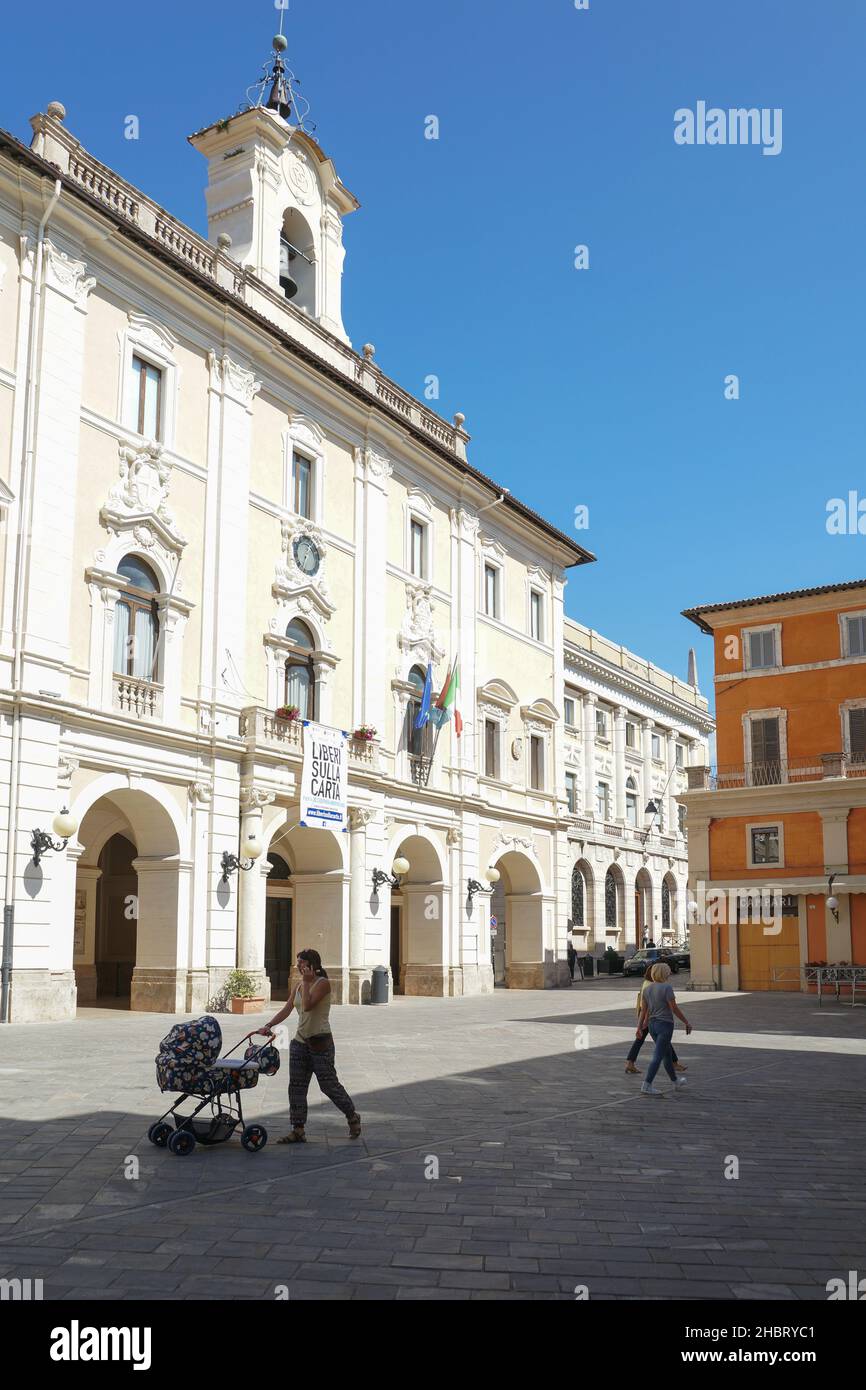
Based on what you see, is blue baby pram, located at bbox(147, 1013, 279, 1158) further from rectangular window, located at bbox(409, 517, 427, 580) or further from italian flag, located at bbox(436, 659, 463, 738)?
rectangular window, located at bbox(409, 517, 427, 580)

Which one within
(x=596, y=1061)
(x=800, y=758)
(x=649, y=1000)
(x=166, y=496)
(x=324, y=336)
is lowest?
(x=596, y=1061)

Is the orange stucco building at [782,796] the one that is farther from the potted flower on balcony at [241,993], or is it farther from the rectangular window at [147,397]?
the rectangular window at [147,397]

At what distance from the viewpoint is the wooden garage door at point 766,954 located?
35.8m

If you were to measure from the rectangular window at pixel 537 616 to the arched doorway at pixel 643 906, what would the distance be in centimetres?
2303

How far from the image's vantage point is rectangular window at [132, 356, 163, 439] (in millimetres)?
25312

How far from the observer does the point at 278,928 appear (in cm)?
3275

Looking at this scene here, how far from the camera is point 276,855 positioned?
3291cm

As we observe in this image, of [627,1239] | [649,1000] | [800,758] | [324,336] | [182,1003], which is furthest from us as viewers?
[800,758]

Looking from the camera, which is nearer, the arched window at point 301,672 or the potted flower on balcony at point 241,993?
the potted flower on balcony at point 241,993

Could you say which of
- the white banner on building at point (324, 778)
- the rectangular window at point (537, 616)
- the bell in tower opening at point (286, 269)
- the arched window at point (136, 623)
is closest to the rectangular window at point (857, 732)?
the rectangular window at point (537, 616)

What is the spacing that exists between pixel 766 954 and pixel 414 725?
1311cm
